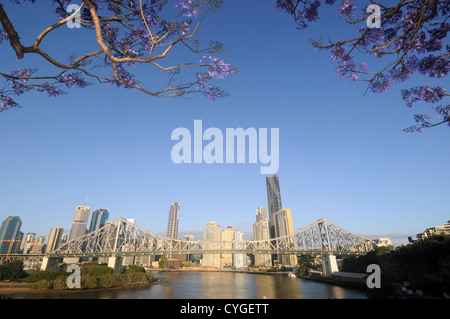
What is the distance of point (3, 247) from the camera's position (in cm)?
13238

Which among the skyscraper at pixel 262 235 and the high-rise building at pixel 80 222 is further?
the high-rise building at pixel 80 222

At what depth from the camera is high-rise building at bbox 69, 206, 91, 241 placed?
555 ft

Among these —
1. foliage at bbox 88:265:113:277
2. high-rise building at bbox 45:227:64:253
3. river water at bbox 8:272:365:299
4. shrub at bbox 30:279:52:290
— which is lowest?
river water at bbox 8:272:365:299

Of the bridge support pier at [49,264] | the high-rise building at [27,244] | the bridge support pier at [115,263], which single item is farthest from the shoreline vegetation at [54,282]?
the high-rise building at [27,244]

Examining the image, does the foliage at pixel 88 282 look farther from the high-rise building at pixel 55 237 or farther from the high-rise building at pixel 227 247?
the high-rise building at pixel 55 237

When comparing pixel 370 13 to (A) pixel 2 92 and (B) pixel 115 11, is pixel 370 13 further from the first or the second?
(A) pixel 2 92

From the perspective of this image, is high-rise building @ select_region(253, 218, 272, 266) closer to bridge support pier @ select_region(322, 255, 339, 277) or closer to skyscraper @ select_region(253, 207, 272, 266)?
skyscraper @ select_region(253, 207, 272, 266)

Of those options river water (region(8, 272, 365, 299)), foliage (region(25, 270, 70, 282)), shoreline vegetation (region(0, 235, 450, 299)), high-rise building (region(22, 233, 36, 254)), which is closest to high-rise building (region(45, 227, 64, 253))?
high-rise building (region(22, 233, 36, 254))

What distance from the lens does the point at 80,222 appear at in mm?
174250

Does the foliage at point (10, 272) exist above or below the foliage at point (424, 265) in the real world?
below

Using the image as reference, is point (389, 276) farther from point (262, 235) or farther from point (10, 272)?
point (262, 235)

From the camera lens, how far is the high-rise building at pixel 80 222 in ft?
555

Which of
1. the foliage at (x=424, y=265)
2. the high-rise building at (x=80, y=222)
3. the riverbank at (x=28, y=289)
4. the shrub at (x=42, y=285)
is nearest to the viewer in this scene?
the foliage at (x=424, y=265)

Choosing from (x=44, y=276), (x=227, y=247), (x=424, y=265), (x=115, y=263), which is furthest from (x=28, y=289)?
(x=227, y=247)
